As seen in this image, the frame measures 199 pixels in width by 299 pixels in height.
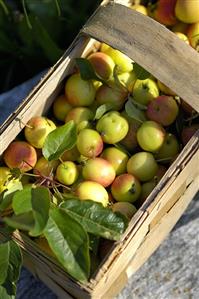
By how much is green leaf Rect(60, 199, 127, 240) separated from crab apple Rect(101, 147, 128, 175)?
21 centimetres

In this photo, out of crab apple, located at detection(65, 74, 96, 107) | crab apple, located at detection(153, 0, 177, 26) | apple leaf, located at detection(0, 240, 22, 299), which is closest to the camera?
apple leaf, located at detection(0, 240, 22, 299)

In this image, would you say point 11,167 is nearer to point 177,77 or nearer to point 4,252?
point 4,252

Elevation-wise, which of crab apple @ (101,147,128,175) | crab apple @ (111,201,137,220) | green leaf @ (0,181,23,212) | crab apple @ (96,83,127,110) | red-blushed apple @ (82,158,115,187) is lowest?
green leaf @ (0,181,23,212)

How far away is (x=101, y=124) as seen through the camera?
1.26 meters

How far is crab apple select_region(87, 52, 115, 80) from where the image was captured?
134 cm

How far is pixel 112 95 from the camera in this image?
4.28 feet

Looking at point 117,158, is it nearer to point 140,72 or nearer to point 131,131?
point 131,131

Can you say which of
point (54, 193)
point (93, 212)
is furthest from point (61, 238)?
point (54, 193)

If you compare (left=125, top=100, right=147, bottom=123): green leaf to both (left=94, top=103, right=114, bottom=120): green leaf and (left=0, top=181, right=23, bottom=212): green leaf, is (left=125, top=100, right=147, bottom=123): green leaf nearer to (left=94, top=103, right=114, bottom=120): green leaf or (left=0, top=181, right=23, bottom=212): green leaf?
(left=94, top=103, right=114, bottom=120): green leaf

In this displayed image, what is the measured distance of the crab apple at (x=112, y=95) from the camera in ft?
4.28

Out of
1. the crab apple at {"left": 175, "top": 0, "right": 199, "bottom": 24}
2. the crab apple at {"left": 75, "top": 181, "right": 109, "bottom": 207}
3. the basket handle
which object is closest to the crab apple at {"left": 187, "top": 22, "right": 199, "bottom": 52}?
the crab apple at {"left": 175, "top": 0, "right": 199, "bottom": 24}

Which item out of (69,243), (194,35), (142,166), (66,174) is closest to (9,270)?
(69,243)

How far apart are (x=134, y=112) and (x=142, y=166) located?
0.41 feet

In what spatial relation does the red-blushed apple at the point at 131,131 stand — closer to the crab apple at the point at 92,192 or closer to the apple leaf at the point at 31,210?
the crab apple at the point at 92,192
